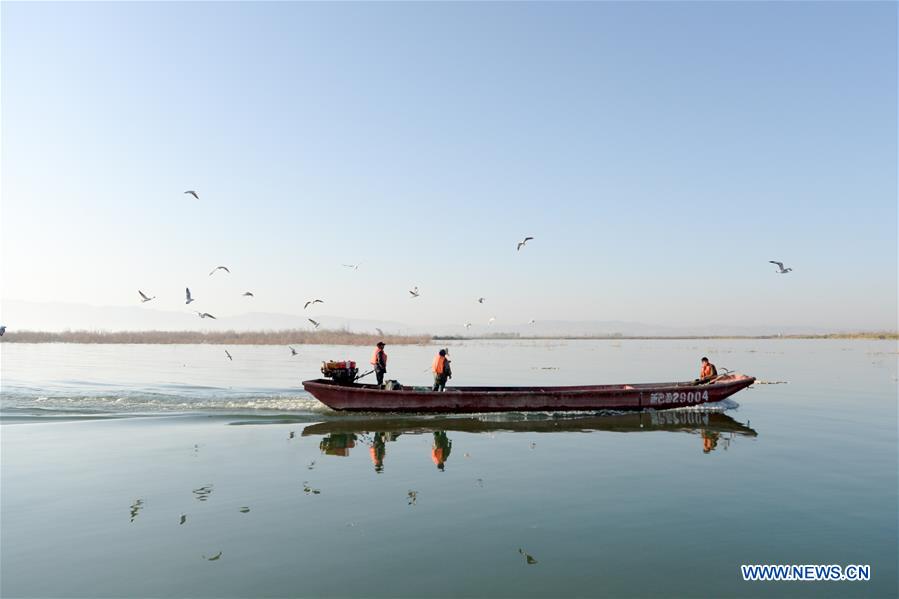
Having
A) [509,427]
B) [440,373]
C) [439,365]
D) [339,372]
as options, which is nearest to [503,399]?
[509,427]

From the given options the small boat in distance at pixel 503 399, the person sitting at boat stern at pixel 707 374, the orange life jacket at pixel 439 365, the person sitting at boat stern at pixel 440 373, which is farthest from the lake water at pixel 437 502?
the person sitting at boat stern at pixel 707 374

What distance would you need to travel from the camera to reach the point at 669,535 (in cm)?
887

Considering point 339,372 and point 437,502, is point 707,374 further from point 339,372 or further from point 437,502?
point 437,502

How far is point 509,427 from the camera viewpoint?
19.1m

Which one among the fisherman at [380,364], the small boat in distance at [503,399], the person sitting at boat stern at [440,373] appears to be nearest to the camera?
the small boat in distance at [503,399]

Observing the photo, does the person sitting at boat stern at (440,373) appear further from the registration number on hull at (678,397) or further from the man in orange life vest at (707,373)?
the man in orange life vest at (707,373)

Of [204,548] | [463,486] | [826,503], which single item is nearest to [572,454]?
[463,486]

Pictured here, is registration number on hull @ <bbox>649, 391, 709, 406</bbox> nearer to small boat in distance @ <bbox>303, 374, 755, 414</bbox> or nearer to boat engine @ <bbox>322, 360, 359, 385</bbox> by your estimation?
small boat in distance @ <bbox>303, 374, 755, 414</bbox>

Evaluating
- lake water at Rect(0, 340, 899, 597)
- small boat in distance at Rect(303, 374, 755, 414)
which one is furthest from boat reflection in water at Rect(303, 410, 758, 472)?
small boat in distance at Rect(303, 374, 755, 414)

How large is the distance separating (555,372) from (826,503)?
29.6 meters

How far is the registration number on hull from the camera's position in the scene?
20.7m

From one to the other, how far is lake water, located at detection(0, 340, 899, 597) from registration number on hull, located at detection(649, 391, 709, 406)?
58 centimetres

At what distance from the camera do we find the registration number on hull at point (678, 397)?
67.8 ft

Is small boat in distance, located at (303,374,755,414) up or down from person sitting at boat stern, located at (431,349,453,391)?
down
